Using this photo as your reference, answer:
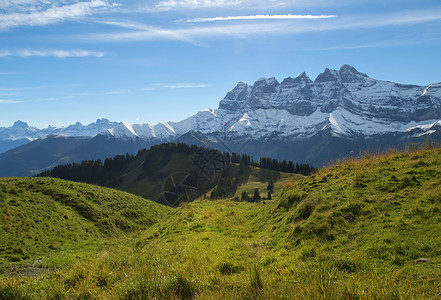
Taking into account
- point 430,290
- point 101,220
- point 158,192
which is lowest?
point 158,192

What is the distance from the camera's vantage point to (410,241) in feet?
30.9

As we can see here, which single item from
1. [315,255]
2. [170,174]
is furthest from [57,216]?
[170,174]

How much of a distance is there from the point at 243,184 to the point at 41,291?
15234 cm

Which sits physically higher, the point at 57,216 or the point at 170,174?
the point at 57,216

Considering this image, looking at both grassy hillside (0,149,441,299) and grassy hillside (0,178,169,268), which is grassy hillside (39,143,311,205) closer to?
grassy hillside (0,178,169,268)

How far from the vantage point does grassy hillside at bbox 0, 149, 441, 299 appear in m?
6.93

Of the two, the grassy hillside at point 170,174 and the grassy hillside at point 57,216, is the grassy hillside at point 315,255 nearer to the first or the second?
the grassy hillside at point 57,216

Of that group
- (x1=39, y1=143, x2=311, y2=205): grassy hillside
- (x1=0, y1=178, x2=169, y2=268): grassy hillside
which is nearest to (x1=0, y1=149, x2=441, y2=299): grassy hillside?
(x1=0, y1=178, x2=169, y2=268): grassy hillside

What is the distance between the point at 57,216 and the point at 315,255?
29.9m

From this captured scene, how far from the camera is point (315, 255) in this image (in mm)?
10461

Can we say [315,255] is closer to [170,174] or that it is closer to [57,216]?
[57,216]

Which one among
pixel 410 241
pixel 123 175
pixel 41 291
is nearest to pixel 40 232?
pixel 41 291

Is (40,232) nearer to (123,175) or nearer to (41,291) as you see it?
(41,291)

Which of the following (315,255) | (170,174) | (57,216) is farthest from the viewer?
(170,174)
